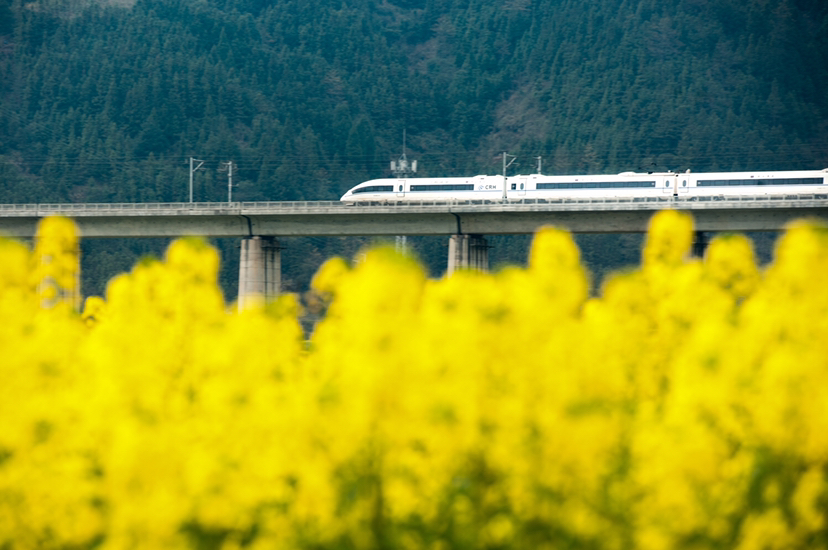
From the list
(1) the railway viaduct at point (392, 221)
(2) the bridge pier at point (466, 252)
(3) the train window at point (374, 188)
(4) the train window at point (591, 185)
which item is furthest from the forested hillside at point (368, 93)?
(2) the bridge pier at point (466, 252)

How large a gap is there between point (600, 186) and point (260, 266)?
21.7 meters

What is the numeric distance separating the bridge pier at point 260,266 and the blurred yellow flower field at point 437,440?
47703mm

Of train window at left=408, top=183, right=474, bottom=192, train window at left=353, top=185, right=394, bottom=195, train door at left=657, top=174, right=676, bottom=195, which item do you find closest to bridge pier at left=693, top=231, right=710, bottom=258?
train door at left=657, top=174, right=676, bottom=195

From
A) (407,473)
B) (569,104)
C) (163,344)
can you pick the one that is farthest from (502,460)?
(569,104)

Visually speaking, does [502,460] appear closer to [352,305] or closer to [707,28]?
[352,305]

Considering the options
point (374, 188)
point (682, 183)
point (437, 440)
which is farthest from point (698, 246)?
point (437, 440)

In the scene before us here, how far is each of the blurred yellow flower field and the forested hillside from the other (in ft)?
295

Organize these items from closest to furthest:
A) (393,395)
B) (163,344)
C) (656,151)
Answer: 1. (393,395)
2. (163,344)
3. (656,151)

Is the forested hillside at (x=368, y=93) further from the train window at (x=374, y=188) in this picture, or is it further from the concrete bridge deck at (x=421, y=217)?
the concrete bridge deck at (x=421, y=217)

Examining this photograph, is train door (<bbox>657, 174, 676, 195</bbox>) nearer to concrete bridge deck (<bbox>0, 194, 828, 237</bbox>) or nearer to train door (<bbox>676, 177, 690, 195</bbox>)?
train door (<bbox>676, 177, 690, 195</bbox>)

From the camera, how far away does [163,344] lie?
1908 cm

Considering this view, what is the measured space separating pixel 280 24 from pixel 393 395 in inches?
6472

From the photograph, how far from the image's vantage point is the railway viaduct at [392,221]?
200ft

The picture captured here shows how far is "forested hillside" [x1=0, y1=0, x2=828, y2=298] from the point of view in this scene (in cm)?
12825
